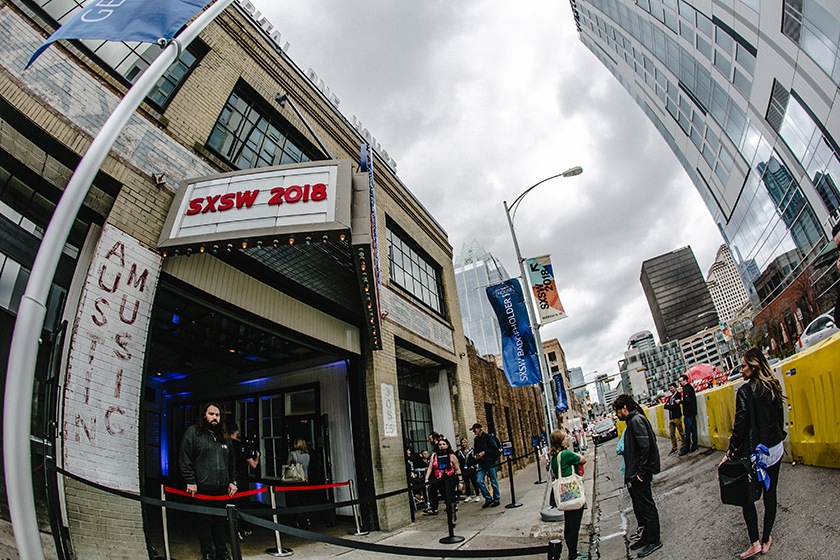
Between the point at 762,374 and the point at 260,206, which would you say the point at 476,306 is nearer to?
the point at 260,206

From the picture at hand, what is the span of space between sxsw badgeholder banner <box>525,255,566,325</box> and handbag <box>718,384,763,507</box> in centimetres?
771

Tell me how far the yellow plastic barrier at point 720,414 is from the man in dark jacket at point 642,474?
4.13 metres

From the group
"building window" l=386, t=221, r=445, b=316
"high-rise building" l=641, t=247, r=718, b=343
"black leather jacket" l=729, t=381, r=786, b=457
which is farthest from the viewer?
"high-rise building" l=641, t=247, r=718, b=343

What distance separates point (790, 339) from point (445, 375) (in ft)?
127

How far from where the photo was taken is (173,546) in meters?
6.36

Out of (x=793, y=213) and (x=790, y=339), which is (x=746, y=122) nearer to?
(x=793, y=213)

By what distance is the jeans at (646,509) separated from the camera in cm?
464

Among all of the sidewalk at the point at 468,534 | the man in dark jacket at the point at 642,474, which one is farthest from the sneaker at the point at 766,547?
the sidewalk at the point at 468,534

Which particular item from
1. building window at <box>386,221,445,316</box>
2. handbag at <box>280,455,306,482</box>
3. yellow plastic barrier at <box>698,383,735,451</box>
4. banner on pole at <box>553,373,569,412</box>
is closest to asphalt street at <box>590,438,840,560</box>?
yellow plastic barrier at <box>698,383,735,451</box>

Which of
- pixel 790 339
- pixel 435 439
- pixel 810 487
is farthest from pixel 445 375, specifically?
pixel 790 339

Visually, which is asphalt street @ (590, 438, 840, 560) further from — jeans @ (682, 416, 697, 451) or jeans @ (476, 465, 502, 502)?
jeans @ (476, 465, 502, 502)

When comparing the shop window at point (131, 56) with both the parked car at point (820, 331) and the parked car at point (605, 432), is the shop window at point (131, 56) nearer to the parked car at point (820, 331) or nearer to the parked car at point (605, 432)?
the parked car at point (820, 331)

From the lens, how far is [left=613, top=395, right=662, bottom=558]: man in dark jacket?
4648 millimetres

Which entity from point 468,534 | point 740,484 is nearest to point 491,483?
point 468,534
